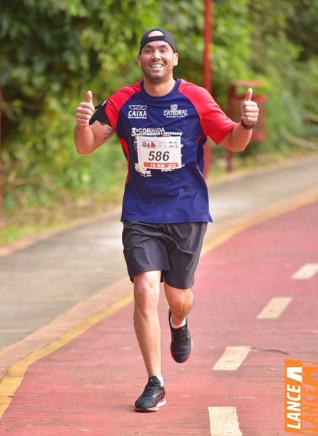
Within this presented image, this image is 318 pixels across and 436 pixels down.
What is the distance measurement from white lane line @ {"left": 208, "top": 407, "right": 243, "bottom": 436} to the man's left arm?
4.26 ft

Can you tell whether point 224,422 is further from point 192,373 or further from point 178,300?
point 192,373

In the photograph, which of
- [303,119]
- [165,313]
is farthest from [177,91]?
[303,119]

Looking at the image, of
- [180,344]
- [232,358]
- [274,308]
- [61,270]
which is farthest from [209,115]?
[61,270]

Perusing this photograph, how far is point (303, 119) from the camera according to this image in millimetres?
35594

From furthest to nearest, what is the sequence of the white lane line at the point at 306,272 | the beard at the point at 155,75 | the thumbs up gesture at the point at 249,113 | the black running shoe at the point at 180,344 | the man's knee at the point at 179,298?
the white lane line at the point at 306,272 < the black running shoe at the point at 180,344 < the man's knee at the point at 179,298 < the beard at the point at 155,75 < the thumbs up gesture at the point at 249,113

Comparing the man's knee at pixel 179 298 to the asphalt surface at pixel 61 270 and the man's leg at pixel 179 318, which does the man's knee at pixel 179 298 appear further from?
the asphalt surface at pixel 61 270

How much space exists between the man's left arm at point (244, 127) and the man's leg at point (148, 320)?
0.79 metres

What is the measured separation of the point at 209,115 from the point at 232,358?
1.93 metres

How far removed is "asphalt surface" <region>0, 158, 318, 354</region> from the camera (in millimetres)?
11164

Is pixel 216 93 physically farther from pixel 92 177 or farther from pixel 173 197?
pixel 173 197

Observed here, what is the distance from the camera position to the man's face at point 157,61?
7711 millimetres

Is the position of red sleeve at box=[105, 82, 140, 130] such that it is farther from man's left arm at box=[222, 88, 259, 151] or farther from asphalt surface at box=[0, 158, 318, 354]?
asphalt surface at box=[0, 158, 318, 354]

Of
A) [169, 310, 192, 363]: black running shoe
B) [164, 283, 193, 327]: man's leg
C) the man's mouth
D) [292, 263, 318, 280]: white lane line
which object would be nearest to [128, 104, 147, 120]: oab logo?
the man's mouth

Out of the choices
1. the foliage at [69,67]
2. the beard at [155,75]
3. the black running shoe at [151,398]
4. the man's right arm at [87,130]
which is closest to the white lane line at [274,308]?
the black running shoe at [151,398]
